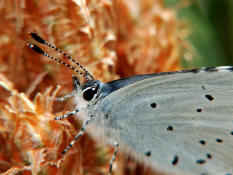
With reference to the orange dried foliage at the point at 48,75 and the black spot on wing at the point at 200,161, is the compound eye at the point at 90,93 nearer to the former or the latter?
the orange dried foliage at the point at 48,75

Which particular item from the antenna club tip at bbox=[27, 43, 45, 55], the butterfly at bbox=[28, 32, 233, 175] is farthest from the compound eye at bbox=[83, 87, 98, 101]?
Answer: the antenna club tip at bbox=[27, 43, 45, 55]

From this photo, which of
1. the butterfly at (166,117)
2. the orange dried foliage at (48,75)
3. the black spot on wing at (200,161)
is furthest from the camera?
the black spot on wing at (200,161)

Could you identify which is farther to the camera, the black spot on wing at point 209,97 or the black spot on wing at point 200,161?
the black spot on wing at point 200,161

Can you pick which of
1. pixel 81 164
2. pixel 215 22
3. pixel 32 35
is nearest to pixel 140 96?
pixel 81 164

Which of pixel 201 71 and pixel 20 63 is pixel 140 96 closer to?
pixel 201 71

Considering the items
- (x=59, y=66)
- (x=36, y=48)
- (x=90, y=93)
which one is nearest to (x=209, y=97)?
(x=90, y=93)

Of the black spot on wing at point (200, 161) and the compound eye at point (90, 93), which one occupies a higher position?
the compound eye at point (90, 93)

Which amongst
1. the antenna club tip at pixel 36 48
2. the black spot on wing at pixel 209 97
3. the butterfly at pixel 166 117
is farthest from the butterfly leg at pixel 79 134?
the black spot on wing at pixel 209 97

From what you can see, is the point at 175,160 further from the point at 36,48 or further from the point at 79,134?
the point at 36,48
